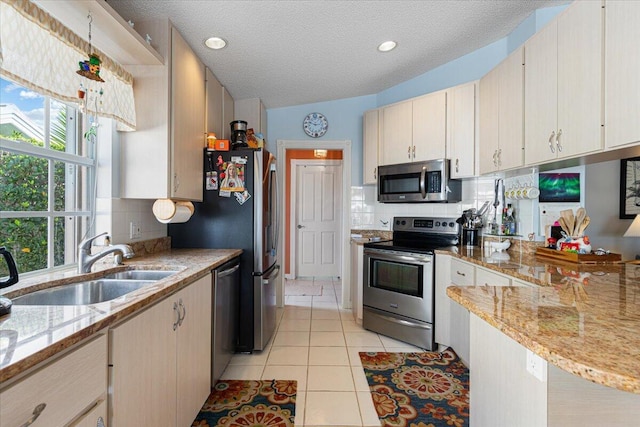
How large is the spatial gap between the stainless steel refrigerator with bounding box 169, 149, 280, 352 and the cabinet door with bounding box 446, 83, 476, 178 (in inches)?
65.5

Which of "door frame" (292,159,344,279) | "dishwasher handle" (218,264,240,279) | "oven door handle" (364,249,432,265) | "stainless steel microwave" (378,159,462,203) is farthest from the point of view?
"door frame" (292,159,344,279)

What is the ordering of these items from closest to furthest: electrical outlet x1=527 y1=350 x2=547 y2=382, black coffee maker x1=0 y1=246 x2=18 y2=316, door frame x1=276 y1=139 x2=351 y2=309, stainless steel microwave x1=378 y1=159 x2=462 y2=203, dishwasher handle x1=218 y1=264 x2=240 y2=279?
1. electrical outlet x1=527 y1=350 x2=547 y2=382
2. black coffee maker x1=0 y1=246 x2=18 y2=316
3. dishwasher handle x1=218 y1=264 x2=240 y2=279
4. stainless steel microwave x1=378 y1=159 x2=462 y2=203
5. door frame x1=276 y1=139 x2=351 y2=309

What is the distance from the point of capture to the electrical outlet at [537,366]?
83 cm

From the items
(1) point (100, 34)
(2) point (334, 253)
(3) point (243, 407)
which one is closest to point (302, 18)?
(1) point (100, 34)

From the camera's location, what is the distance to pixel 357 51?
104 inches

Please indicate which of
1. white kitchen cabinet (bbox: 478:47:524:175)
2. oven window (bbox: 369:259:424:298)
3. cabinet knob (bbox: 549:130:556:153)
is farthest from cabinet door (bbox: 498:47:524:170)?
oven window (bbox: 369:259:424:298)

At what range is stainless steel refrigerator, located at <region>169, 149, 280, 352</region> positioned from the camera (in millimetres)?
2547

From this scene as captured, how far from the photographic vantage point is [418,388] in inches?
83.8

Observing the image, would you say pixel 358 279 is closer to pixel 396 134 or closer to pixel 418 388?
pixel 418 388

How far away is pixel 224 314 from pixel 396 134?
231 cm

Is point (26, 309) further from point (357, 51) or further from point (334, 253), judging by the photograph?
point (334, 253)

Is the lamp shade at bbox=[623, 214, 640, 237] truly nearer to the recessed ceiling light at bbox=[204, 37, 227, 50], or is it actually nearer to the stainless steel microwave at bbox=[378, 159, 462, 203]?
the stainless steel microwave at bbox=[378, 159, 462, 203]

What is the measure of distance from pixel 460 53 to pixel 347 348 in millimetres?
2818

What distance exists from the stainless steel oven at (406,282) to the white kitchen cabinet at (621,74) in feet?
4.72
